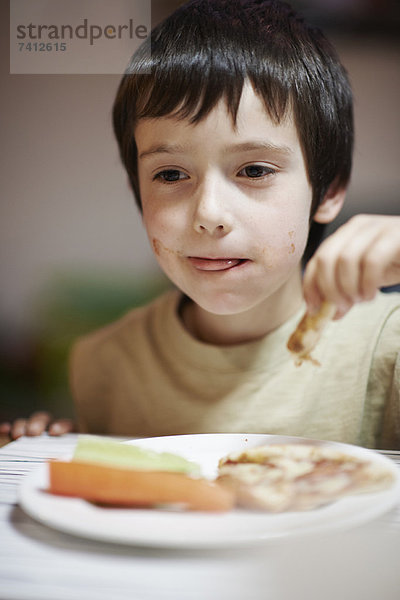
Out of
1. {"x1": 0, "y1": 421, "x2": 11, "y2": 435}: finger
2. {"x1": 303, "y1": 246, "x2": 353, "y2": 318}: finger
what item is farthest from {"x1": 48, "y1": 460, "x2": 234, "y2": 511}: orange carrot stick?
{"x1": 0, "y1": 421, "x2": 11, "y2": 435}: finger

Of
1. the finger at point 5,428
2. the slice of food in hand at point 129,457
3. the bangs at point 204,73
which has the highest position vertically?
the bangs at point 204,73

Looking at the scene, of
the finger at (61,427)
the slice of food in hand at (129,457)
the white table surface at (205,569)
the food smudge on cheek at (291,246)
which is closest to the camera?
the white table surface at (205,569)

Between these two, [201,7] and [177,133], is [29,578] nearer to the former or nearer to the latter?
[177,133]

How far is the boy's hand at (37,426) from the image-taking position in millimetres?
620

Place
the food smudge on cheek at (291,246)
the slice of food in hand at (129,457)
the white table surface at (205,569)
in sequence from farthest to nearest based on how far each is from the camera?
the food smudge on cheek at (291,246) → the slice of food in hand at (129,457) → the white table surface at (205,569)

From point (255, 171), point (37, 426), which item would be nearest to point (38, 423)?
point (37, 426)

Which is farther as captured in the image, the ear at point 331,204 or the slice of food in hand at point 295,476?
the ear at point 331,204

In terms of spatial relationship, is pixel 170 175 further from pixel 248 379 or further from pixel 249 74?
pixel 248 379

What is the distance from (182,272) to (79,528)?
259 millimetres

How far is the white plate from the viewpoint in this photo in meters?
0.34

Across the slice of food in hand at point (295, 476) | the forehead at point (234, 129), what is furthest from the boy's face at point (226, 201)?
the slice of food in hand at point (295, 476)

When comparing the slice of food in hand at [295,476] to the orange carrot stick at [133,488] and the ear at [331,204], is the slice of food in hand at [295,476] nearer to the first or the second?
the orange carrot stick at [133,488]

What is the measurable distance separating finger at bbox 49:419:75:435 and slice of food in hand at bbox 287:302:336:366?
235mm

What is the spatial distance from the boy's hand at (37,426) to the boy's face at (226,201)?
0.19 m
